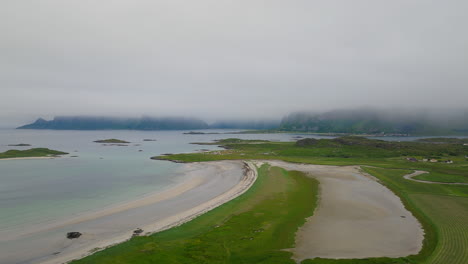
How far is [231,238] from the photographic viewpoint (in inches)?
969

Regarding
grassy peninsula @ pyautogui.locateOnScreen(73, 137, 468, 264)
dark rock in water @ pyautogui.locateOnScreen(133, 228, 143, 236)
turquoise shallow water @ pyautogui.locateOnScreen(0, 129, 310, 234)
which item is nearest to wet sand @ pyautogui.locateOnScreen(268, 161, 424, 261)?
grassy peninsula @ pyautogui.locateOnScreen(73, 137, 468, 264)

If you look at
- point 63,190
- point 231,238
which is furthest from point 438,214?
point 63,190

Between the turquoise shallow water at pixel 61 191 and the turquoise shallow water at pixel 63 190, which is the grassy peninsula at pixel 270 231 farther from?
the turquoise shallow water at pixel 63 190

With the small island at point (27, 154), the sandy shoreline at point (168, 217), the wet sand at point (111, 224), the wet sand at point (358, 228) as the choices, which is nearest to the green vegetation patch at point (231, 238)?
the sandy shoreline at point (168, 217)

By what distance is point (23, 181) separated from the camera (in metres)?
53.7

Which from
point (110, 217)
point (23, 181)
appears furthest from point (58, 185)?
point (110, 217)

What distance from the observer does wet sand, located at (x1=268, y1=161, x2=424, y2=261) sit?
73.0 feet

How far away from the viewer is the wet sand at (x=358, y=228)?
73.0 feet

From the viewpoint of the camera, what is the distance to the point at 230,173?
227 feet

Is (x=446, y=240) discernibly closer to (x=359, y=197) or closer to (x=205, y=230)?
(x=359, y=197)

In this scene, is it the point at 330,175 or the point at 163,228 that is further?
the point at 330,175

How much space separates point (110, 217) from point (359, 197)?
3869cm

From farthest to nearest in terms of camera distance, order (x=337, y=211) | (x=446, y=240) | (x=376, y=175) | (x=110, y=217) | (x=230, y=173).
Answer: (x=230, y=173) < (x=376, y=175) < (x=337, y=211) < (x=110, y=217) < (x=446, y=240)

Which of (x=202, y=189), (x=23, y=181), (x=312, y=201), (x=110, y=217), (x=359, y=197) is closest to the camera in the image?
(x=110, y=217)
